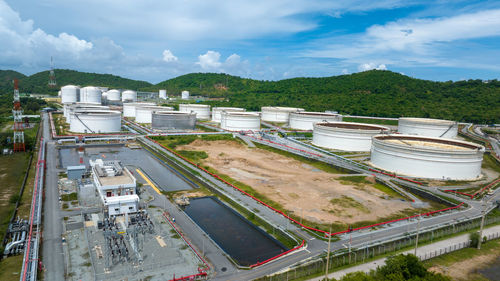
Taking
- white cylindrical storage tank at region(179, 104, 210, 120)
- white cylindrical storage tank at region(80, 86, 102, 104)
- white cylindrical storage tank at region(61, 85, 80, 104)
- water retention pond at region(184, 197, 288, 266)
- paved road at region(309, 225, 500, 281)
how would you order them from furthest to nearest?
white cylindrical storage tank at region(61, 85, 80, 104), white cylindrical storage tank at region(80, 86, 102, 104), white cylindrical storage tank at region(179, 104, 210, 120), water retention pond at region(184, 197, 288, 266), paved road at region(309, 225, 500, 281)

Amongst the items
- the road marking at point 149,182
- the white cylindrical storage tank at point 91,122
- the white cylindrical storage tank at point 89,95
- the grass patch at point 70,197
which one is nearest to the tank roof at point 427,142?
the road marking at point 149,182

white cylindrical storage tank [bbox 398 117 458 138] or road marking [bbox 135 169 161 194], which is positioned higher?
white cylindrical storage tank [bbox 398 117 458 138]

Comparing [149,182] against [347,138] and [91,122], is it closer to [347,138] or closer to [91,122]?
[347,138]

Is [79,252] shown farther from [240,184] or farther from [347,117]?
[347,117]

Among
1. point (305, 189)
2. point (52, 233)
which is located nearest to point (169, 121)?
point (305, 189)

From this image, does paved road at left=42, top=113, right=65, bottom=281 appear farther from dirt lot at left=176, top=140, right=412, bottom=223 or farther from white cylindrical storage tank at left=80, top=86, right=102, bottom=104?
white cylindrical storage tank at left=80, top=86, right=102, bottom=104

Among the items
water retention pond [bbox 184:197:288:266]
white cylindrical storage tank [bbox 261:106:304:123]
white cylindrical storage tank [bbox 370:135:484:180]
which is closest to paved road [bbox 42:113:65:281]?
water retention pond [bbox 184:197:288:266]
